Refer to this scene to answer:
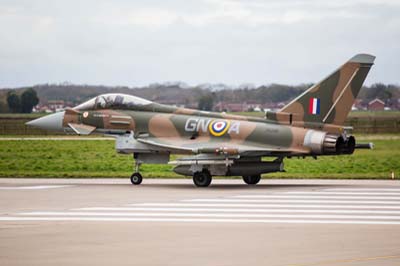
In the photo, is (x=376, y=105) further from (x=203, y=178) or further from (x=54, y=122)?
(x=203, y=178)

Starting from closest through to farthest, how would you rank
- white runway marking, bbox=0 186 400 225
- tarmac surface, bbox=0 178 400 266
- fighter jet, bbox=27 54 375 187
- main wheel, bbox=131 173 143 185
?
tarmac surface, bbox=0 178 400 266, white runway marking, bbox=0 186 400 225, fighter jet, bbox=27 54 375 187, main wheel, bbox=131 173 143 185

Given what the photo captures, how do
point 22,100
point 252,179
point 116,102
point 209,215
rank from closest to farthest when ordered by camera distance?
1. point 209,215
2. point 252,179
3. point 116,102
4. point 22,100

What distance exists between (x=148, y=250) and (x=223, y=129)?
517 inches

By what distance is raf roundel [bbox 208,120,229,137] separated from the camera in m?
27.0

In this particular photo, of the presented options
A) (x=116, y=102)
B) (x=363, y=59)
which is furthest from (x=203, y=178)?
(x=363, y=59)

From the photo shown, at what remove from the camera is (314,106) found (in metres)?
26.0

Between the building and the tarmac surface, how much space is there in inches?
3074

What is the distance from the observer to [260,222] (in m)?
17.7

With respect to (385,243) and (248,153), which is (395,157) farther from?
(385,243)

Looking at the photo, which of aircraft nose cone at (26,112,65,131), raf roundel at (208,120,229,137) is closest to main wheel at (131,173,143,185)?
raf roundel at (208,120,229,137)

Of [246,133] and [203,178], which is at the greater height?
[246,133]

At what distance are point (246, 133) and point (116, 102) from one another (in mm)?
4600

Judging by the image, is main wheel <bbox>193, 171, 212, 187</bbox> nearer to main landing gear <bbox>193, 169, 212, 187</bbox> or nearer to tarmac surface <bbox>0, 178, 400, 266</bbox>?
main landing gear <bbox>193, 169, 212, 187</bbox>

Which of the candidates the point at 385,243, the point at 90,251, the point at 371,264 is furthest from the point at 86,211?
the point at 371,264
